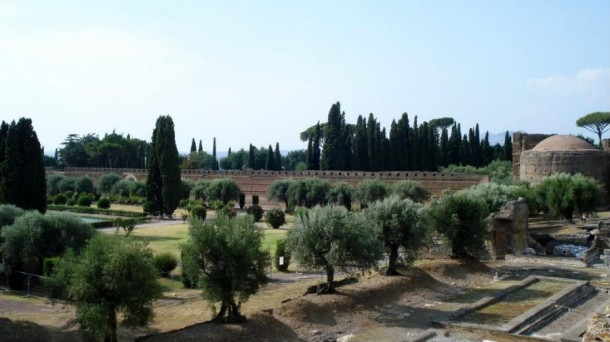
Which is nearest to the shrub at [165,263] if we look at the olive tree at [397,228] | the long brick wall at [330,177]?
the olive tree at [397,228]

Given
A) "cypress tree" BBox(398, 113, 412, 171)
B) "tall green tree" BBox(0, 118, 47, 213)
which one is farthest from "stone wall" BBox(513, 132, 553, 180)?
"tall green tree" BBox(0, 118, 47, 213)

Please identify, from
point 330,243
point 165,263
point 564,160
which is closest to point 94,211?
point 165,263

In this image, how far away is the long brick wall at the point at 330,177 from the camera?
134ft

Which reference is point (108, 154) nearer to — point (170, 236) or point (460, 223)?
point (170, 236)

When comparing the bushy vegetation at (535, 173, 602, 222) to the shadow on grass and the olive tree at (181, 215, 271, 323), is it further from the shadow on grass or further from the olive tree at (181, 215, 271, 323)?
the olive tree at (181, 215, 271, 323)

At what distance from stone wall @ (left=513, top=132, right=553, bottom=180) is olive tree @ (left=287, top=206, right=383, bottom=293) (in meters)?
27.1

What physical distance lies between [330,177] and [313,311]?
3268 centimetres

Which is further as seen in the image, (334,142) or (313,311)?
(334,142)

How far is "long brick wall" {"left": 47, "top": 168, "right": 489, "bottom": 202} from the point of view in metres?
40.9

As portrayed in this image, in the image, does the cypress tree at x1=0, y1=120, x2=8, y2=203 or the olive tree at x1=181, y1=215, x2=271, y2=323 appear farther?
the cypress tree at x1=0, y1=120, x2=8, y2=203

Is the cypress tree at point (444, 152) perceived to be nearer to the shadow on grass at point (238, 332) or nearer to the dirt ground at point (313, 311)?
the dirt ground at point (313, 311)

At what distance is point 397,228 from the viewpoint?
1833 cm

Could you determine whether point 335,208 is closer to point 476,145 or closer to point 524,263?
point 524,263

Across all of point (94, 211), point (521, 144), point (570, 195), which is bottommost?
point (94, 211)
